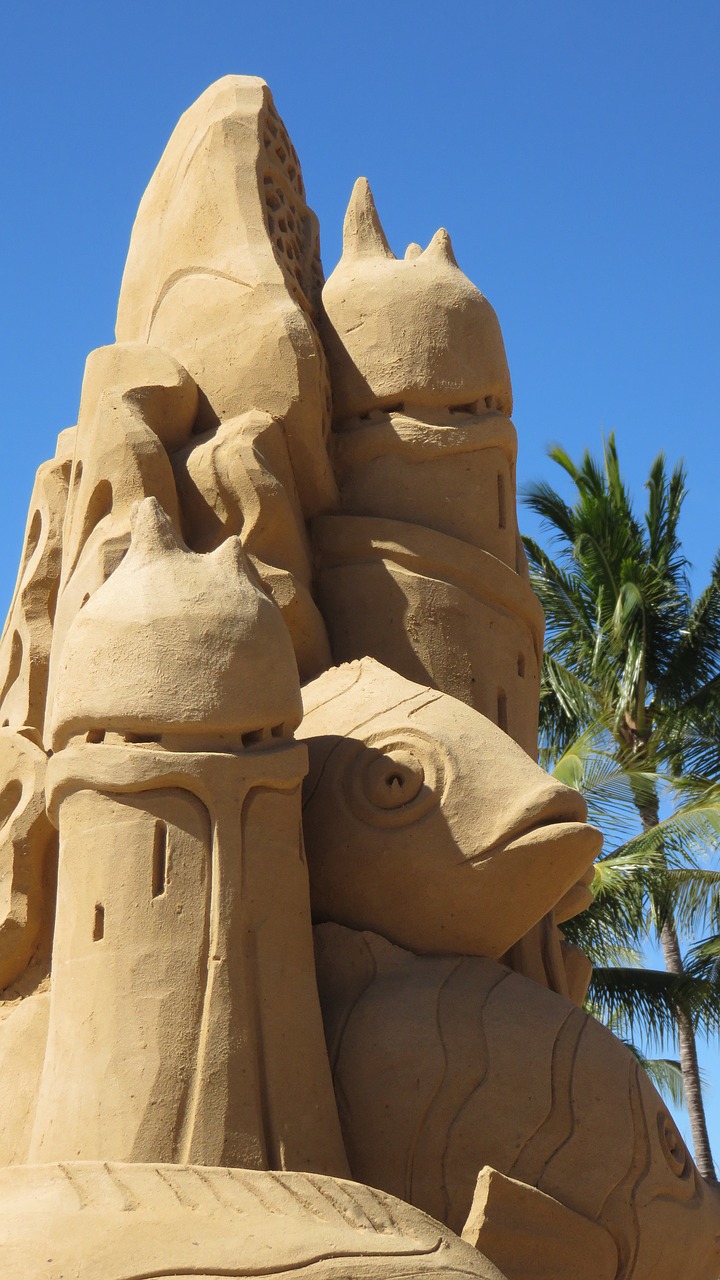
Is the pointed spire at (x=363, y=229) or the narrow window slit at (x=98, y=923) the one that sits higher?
the pointed spire at (x=363, y=229)

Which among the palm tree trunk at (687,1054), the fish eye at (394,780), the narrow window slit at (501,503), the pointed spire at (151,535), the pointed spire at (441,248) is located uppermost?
the pointed spire at (441,248)

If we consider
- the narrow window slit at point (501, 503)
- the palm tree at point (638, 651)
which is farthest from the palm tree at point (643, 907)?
the narrow window slit at point (501, 503)

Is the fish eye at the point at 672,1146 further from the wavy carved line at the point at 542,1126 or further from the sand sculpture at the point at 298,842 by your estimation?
the wavy carved line at the point at 542,1126

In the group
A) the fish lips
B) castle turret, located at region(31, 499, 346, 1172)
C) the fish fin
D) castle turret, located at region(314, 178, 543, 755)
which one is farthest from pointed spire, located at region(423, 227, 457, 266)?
the fish fin

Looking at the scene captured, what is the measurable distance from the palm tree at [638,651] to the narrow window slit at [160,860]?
773 cm

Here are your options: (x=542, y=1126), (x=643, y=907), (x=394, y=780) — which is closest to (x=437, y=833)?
(x=394, y=780)

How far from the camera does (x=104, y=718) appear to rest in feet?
13.0

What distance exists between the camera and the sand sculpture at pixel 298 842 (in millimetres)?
3646

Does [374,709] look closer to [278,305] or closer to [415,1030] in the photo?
[415,1030]

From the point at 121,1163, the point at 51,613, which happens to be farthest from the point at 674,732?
the point at 121,1163

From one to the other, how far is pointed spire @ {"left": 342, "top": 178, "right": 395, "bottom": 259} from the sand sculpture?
163 mm

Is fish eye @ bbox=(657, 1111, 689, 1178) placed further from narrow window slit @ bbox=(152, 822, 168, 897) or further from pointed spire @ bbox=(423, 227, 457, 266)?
pointed spire @ bbox=(423, 227, 457, 266)

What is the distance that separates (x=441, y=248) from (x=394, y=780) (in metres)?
2.23

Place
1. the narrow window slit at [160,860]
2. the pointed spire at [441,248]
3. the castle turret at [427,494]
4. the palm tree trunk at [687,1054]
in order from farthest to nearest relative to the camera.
Answer: the palm tree trunk at [687,1054] → the pointed spire at [441,248] → the castle turret at [427,494] → the narrow window slit at [160,860]
